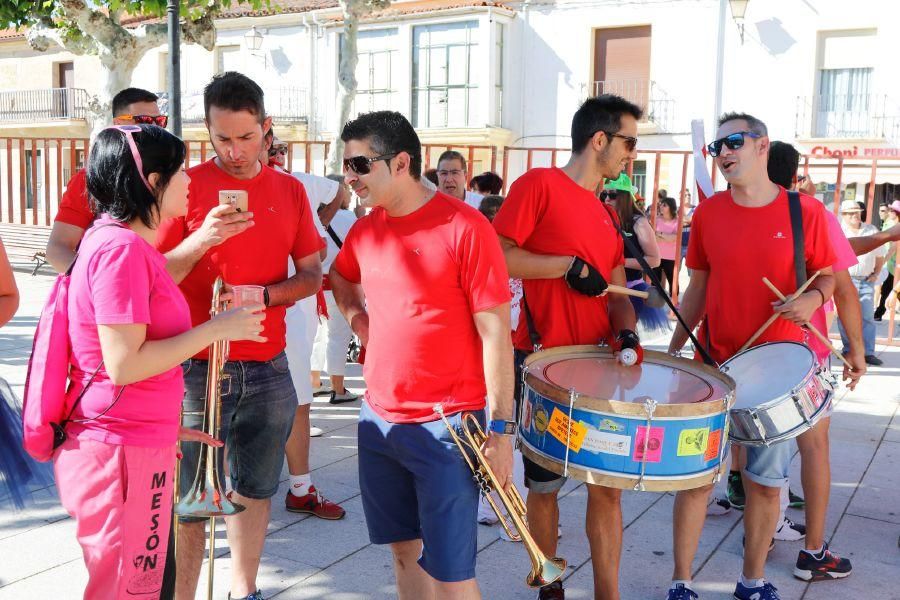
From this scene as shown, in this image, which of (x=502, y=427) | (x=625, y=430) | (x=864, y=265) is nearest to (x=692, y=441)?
(x=625, y=430)

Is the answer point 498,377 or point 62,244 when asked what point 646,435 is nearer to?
point 498,377

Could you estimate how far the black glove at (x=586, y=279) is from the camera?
340 cm

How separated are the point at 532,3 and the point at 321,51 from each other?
7.40m

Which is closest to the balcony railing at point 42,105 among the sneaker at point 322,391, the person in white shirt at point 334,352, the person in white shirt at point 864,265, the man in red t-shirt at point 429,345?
the sneaker at point 322,391

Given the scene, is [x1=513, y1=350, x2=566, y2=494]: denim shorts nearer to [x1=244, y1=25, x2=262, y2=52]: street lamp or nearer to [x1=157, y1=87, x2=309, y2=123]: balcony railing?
[x1=157, y1=87, x2=309, y2=123]: balcony railing

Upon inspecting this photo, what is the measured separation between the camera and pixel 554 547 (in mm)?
3789

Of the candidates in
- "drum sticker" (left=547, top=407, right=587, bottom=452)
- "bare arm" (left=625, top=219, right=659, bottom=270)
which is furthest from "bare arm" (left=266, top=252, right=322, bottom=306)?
"bare arm" (left=625, top=219, right=659, bottom=270)

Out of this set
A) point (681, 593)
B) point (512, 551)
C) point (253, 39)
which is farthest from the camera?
point (253, 39)

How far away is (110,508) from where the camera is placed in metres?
2.40

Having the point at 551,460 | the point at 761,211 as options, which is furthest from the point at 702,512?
the point at 761,211

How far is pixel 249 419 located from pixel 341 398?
383cm

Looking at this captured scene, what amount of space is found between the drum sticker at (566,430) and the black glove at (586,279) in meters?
0.63

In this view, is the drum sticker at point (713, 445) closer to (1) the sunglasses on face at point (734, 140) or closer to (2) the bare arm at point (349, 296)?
(2) the bare arm at point (349, 296)

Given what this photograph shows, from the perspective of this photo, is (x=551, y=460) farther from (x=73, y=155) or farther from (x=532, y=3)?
(x=532, y=3)
